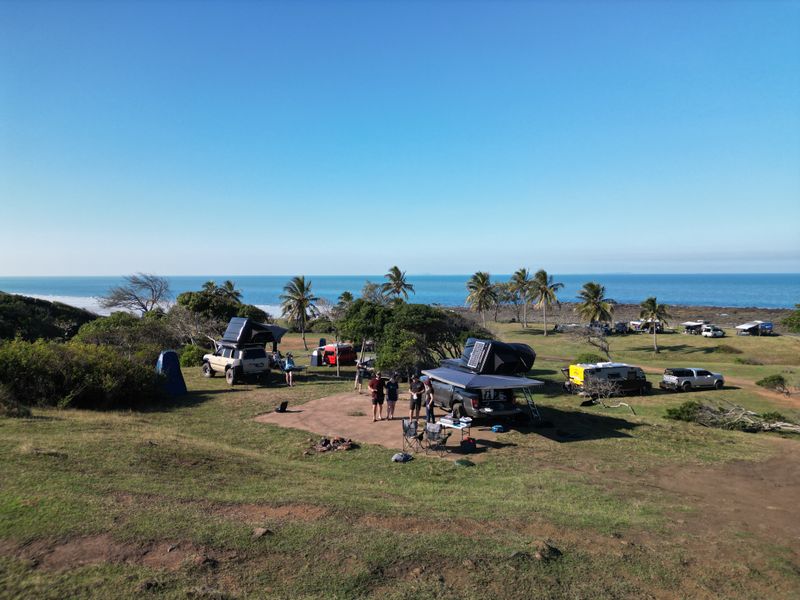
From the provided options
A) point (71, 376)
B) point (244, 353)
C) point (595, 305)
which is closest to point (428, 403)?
point (244, 353)

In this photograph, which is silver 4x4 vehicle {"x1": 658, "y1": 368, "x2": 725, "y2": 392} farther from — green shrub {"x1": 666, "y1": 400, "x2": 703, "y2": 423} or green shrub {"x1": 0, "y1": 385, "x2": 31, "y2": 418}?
green shrub {"x1": 0, "y1": 385, "x2": 31, "y2": 418}

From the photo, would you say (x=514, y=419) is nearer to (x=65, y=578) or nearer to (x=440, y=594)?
(x=440, y=594)

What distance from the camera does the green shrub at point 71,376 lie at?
1669cm

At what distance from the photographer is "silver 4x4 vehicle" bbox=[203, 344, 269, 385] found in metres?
24.4

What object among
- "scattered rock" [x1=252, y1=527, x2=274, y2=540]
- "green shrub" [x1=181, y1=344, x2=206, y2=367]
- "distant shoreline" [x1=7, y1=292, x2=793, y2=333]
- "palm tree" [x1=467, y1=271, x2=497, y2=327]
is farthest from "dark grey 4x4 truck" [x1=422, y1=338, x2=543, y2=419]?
"distant shoreline" [x1=7, y1=292, x2=793, y2=333]

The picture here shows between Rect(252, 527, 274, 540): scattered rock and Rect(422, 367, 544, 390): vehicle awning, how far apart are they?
9.64m

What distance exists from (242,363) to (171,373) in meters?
3.98

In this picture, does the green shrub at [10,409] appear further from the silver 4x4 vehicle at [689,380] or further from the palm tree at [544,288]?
the palm tree at [544,288]

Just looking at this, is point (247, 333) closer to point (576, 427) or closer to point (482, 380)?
point (482, 380)

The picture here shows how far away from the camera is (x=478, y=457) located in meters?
13.1

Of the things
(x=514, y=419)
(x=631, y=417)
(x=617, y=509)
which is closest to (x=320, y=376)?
(x=514, y=419)

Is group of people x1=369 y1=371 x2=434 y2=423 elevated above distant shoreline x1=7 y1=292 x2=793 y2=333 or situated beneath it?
elevated above

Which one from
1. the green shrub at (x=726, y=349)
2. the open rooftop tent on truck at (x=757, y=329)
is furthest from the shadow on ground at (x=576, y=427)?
the open rooftop tent on truck at (x=757, y=329)

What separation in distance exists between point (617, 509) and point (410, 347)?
45.8 ft
